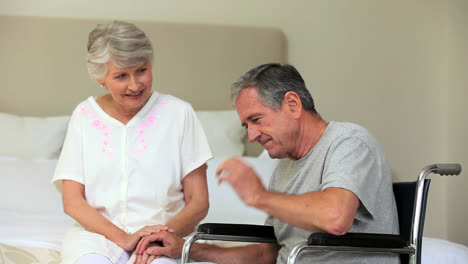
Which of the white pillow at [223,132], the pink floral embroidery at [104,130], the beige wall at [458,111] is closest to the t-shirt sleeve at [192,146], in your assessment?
the pink floral embroidery at [104,130]

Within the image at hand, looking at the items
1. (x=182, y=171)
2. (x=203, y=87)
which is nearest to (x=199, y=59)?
(x=203, y=87)

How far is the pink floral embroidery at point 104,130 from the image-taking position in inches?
93.4

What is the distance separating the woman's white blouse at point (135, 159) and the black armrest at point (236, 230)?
29 cm

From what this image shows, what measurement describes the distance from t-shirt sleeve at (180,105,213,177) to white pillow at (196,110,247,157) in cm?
111

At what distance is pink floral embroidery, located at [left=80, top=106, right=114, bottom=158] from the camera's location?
2373mm

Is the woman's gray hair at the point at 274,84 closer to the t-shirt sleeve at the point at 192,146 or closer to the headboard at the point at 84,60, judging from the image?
the t-shirt sleeve at the point at 192,146

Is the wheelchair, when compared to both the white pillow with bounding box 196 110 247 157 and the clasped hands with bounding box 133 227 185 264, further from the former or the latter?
the white pillow with bounding box 196 110 247 157

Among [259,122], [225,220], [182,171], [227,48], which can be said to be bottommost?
[225,220]

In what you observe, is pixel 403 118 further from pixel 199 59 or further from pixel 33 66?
pixel 33 66

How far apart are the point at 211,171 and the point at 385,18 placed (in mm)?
1766

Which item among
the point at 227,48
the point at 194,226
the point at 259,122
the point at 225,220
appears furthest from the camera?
the point at 227,48

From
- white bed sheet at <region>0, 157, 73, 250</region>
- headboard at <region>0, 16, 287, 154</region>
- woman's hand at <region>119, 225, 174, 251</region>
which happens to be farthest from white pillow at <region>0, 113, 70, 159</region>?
woman's hand at <region>119, 225, 174, 251</region>

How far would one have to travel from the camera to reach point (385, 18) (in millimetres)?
4293

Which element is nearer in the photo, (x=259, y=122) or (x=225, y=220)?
(x=259, y=122)
